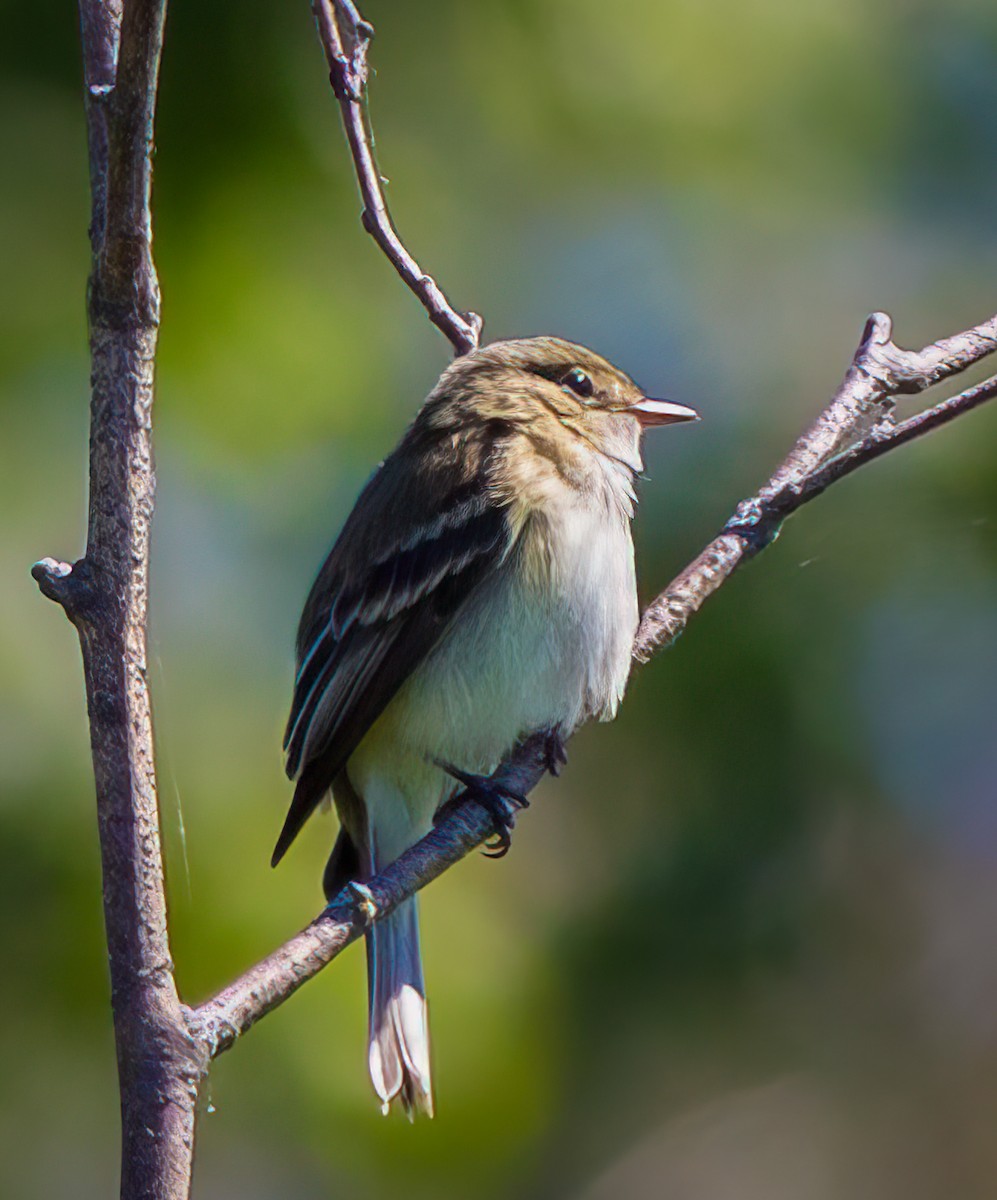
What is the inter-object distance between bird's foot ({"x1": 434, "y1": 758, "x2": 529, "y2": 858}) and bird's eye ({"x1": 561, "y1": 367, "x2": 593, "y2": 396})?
0.96 m

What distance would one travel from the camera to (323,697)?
9.76 feet

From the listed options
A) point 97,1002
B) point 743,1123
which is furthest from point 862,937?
point 97,1002

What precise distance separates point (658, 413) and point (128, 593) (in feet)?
6.46

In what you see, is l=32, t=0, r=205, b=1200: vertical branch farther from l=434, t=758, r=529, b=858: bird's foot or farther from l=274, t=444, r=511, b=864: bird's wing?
l=274, t=444, r=511, b=864: bird's wing

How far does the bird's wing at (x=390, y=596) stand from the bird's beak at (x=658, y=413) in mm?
463

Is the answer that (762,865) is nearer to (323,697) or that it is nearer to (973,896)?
(973,896)

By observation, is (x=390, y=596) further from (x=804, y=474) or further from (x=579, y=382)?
(x=804, y=474)

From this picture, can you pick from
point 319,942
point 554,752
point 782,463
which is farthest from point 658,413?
point 319,942

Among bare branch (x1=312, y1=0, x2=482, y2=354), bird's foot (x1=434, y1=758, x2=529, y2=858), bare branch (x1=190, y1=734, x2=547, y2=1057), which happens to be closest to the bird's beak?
bare branch (x1=312, y1=0, x2=482, y2=354)

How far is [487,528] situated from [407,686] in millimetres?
353

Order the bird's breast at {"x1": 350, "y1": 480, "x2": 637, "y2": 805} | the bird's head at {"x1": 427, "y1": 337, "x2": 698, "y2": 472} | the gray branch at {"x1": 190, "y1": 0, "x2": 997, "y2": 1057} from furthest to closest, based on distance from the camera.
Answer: the bird's head at {"x1": 427, "y1": 337, "x2": 698, "y2": 472}
the bird's breast at {"x1": 350, "y1": 480, "x2": 637, "y2": 805}
the gray branch at {"x1": 190, "y1": 0, "x2": 997, "y2": 1057}

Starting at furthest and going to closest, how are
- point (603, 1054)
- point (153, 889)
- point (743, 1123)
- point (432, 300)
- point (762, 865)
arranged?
1. point (743, 1123)
2. point (762, 865)
3. point (603, 1054)
4. point (432, 300)
5. point (153, 889)

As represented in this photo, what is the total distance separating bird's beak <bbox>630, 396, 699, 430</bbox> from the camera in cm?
329

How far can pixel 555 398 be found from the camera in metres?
3.32
